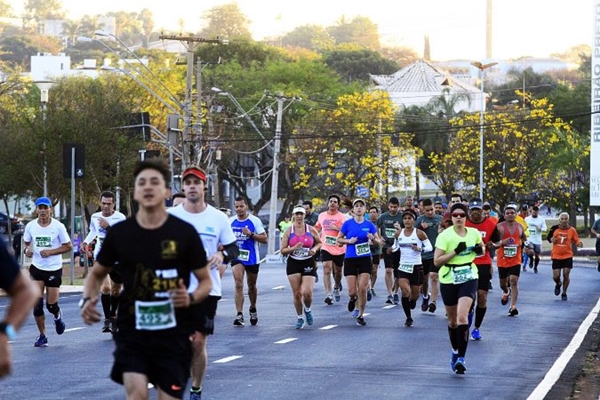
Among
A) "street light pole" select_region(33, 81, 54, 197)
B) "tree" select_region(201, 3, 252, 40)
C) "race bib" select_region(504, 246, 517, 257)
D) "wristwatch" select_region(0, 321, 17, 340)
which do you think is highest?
"tree" select_region(201, 3, 252, 40)

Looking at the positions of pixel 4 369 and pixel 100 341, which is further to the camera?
pixel 100 341

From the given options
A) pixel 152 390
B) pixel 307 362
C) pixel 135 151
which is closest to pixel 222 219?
pixel 152 390

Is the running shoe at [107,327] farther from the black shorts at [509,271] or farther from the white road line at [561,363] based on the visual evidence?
the black shorts at [509,271]

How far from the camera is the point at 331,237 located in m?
24.2

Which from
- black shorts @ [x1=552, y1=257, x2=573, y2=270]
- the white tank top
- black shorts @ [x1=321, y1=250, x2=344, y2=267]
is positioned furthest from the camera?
black shorts @ [x1=552, y1=257, x2=573, y2=270]

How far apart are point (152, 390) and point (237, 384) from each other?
834 mm

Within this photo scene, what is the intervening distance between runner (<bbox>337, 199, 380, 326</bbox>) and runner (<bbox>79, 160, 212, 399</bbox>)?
11739 millimetres

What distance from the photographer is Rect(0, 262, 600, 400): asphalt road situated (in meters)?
12.7

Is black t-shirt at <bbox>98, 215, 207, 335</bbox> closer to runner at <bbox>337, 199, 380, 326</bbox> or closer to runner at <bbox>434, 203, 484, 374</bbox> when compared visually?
runner at <bbox>434, 203, 484, 374</bbox>

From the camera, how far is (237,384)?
42.6ft

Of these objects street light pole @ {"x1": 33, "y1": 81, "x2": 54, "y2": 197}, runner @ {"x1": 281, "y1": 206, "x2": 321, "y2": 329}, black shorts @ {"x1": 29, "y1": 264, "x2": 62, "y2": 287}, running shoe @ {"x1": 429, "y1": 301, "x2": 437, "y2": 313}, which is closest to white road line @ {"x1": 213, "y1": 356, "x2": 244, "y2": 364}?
black shorts @ {"x1": 29, "y1": 264, "x2": 62, "y2": 287}

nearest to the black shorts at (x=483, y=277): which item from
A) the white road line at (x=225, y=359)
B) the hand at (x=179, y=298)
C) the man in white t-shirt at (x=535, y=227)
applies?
the white road line at (x=225, y=359)

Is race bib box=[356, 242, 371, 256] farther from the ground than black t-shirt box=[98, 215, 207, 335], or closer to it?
closer to it

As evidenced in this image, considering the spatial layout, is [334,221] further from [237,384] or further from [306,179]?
[306,179]
